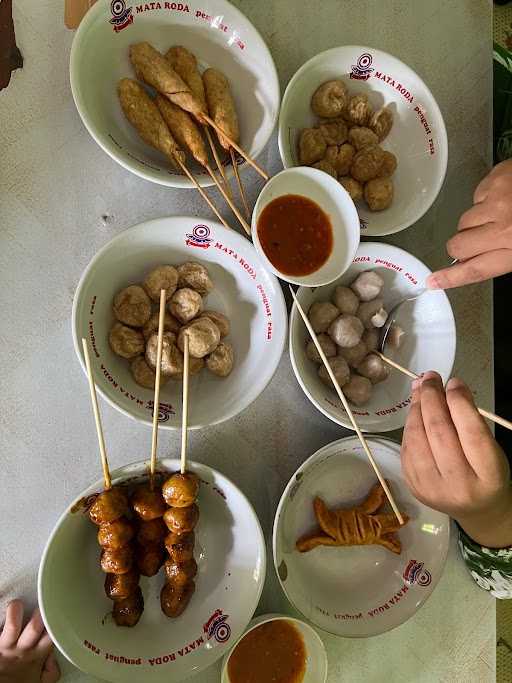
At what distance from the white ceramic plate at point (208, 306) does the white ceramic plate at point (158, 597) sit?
180 mm

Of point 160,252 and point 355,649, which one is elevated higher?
point 160,252

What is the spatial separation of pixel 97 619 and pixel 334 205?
4.42 feet

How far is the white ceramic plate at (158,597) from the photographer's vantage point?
59.1 inches

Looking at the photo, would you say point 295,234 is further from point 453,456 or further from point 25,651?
point 25,651

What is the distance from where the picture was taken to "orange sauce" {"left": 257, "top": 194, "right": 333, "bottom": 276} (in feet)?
5.14

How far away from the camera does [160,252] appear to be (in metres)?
1.63

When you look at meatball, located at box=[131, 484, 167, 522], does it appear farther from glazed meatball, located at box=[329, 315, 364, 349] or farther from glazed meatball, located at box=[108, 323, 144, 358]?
glazed meatball, located at box=[329, 315, 364, 349]

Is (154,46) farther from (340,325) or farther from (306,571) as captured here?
(306,571)

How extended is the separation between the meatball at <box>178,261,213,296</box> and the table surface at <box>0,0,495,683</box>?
8.3 inches

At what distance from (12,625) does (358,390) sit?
119 cm

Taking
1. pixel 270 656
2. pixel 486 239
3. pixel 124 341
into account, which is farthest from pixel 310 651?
pixel 486 239

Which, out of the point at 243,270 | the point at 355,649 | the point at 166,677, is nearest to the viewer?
the point at 166,677

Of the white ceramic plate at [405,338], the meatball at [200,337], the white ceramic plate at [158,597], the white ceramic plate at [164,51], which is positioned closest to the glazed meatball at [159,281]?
the meatball at [200,337]

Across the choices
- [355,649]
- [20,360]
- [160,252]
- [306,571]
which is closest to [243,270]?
[160,252]
